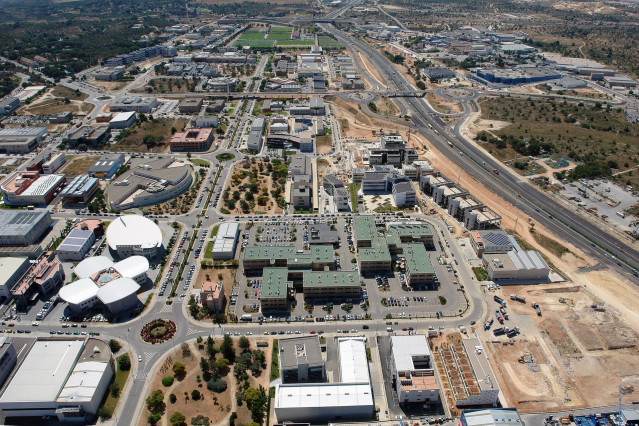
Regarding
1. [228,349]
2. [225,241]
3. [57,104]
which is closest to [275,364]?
[228,349]

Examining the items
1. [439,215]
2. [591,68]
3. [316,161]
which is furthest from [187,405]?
[591,68]

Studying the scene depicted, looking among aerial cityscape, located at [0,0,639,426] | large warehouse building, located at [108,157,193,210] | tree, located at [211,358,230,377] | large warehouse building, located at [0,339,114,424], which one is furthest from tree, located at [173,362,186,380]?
large warehouse building, located at [108,157,193,210]

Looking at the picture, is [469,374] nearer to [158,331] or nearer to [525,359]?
[525,359]

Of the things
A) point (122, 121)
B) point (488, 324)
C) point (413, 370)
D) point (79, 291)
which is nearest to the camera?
point (413, 370)

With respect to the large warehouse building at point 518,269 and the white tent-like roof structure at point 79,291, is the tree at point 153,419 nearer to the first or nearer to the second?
the white tent-like roof structure at point 79,291

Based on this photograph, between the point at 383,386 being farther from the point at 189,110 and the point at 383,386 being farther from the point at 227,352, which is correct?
the point at 189,110

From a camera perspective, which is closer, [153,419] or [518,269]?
[153,419]

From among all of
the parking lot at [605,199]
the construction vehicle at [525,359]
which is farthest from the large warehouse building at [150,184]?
the parking lot at [605,199]
